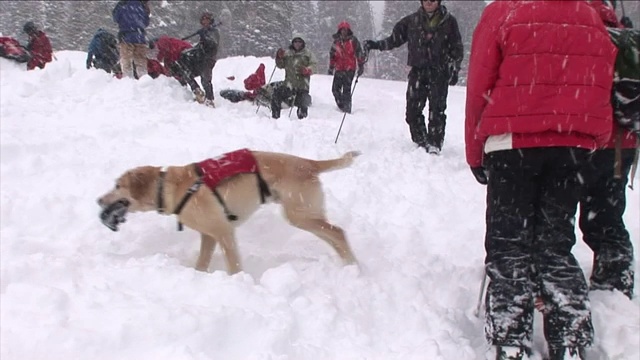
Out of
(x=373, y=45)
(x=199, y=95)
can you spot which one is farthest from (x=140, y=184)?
(x=199, y=95)

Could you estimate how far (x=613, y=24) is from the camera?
3172 millimetres

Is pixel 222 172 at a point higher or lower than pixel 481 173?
lower

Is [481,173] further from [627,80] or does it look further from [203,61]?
[203,61]

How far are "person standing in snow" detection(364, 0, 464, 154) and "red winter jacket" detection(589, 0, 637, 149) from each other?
12.7ft

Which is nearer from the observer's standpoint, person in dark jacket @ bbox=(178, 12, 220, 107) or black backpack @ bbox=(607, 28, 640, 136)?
black backpack @ bbox=(607, 28, 640, 136)

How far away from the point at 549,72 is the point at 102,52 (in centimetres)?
1371

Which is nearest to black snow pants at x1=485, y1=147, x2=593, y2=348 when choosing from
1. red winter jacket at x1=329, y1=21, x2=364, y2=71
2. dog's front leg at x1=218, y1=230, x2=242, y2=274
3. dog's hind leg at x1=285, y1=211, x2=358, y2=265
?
dog's hind leg at x1=285, y1=211, x2=358, y2=265

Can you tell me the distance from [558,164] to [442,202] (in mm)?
3057

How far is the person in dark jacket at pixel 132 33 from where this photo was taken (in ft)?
35.4

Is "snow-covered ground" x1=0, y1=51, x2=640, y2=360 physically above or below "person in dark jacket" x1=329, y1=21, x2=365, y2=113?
below

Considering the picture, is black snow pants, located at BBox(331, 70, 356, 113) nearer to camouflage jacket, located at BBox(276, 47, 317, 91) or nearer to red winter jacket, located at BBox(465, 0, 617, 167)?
camouflage jacket, located at BBox(276, 47, 317, 91)

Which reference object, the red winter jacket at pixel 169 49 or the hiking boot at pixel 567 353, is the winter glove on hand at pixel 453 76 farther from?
the red winter jacket at pixel 169 49

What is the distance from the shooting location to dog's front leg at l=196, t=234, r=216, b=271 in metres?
4.14

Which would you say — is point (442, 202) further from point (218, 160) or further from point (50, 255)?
point (50, 255)
